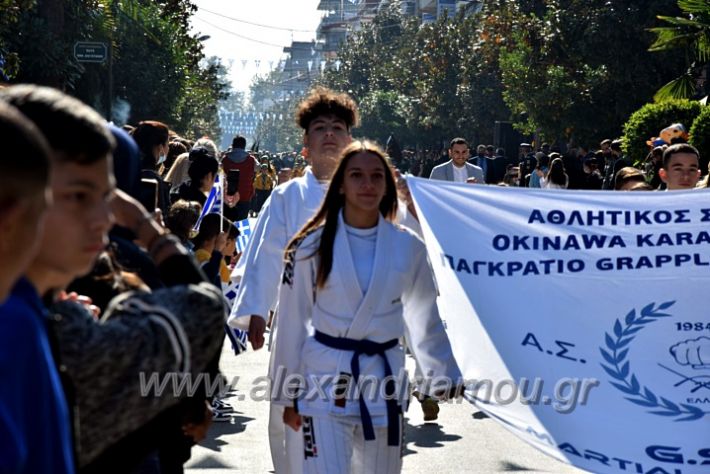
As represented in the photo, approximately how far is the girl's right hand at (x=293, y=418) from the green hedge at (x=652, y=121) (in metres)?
14.0

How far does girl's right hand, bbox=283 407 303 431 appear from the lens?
19.6ft

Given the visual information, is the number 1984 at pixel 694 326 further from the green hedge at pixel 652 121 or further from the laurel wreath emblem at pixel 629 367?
the green hedge at pixel 652 121

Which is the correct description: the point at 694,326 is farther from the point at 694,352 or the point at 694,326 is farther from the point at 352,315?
the point at 352,315

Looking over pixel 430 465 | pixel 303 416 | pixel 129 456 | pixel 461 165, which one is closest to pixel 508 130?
pixel 461 165

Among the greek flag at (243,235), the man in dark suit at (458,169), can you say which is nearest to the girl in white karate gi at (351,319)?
the greek flag at (243,235)

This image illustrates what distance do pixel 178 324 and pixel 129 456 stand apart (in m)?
0.47

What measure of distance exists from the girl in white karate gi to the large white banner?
38cm

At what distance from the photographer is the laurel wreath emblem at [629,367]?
6.18 metres

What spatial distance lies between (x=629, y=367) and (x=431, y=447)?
3206 millimetres

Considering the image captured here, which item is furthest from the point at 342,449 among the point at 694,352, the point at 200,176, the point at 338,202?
the point at 200,176

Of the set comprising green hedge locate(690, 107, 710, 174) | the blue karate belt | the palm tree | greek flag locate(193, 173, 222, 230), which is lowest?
the blue karate belt

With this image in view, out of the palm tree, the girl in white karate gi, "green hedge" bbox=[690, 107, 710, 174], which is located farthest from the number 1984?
the palm tree

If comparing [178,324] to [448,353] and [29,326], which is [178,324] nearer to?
[29,326]

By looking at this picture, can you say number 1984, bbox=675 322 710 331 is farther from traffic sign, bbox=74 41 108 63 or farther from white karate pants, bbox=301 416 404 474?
traffic sign, bbox=74 41 108 63
